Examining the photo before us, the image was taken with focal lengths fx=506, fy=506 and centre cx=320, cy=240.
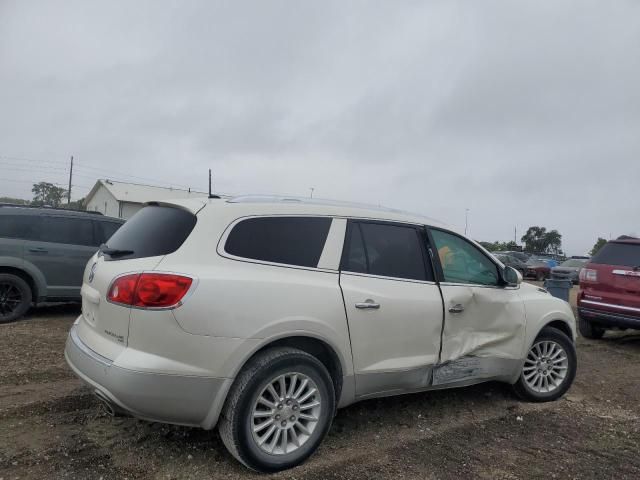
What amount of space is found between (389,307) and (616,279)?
5323 millimetres

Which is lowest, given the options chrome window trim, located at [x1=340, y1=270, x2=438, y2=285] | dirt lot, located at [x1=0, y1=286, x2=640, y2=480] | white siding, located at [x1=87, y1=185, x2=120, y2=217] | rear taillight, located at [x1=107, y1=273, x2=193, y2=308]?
dirt lot, located at [x1=0, y1=286, x2=640, y2=480]


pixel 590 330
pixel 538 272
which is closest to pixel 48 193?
pixel 538 272

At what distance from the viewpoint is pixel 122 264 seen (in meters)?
3.17

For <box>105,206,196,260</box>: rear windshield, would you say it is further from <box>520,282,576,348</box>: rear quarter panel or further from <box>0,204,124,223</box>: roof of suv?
<box>0,204,124,223</box>: roof of suv

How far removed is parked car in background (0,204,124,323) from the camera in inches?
281

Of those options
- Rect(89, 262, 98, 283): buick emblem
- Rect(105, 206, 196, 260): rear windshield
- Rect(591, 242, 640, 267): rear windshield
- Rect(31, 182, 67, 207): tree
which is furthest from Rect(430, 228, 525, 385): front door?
Rect(31, 182, 67, 207): tree

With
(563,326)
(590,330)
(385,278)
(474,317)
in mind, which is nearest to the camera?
(385,278)

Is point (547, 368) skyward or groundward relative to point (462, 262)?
groundward

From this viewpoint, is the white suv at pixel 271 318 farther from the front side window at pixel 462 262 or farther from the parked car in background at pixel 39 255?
the parked car in background at pixel 39 255

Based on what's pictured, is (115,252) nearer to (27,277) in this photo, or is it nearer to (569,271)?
(27,277)

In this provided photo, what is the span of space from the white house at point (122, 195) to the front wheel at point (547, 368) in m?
36.1

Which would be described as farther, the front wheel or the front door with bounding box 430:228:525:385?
the front wheel

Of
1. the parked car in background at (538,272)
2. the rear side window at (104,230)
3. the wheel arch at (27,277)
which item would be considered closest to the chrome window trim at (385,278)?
the rear side window at (104,230)

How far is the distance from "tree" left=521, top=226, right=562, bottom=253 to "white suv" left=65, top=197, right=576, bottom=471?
81233 millimetres
